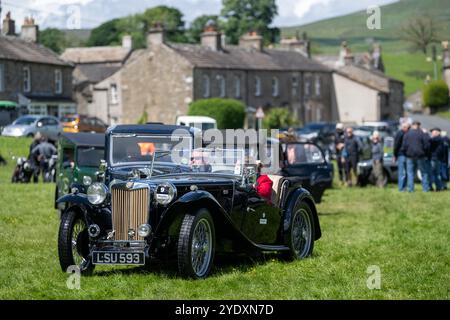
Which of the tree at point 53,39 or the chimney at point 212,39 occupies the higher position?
the tree at point 53,39

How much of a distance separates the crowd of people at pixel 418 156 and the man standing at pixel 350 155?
2.59 meters

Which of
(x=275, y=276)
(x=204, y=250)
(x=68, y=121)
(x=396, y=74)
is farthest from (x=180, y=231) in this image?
(x=396, y=74)

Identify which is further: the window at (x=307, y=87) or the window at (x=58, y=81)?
the window at (x=307, y=87)

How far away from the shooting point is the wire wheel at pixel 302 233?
12.9 meters

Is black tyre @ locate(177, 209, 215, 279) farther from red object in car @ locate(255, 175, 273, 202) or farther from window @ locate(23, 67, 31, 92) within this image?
window @ locate(23, 67, 31, 92)

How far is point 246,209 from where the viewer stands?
12.0 meters

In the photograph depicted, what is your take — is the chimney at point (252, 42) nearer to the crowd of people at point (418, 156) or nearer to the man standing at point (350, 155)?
the man standing at point (350, 155)

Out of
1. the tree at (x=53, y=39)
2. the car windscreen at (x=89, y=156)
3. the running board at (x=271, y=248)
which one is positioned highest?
the tree at (x=53, y=39)

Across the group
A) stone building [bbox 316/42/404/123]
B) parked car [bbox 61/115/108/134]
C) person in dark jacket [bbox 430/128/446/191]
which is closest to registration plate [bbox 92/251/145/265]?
person in dark jacket [bbox 430/128/446/191]

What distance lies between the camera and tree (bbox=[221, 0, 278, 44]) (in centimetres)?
10112

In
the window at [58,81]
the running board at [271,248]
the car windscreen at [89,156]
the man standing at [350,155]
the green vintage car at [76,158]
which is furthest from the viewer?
the window at [58,81]

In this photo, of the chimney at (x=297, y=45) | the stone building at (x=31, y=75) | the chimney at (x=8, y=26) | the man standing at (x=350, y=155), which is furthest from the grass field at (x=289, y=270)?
the chimney at (x=297, y=45)

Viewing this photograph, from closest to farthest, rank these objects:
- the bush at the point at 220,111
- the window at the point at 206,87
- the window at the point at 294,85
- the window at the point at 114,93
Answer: the bush at the point at 220,111 → the window at the point at 206,87 → the window at the point at 114,93 → the window at the point at 294,85

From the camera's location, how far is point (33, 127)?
4494 centimetres
